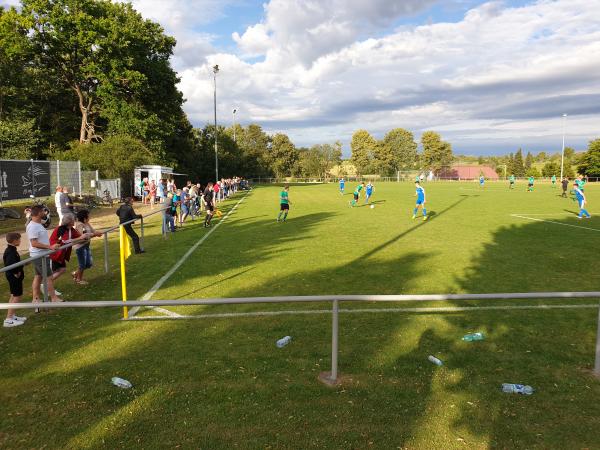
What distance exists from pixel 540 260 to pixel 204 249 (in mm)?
9427

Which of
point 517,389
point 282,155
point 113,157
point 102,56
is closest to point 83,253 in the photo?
point 517,389

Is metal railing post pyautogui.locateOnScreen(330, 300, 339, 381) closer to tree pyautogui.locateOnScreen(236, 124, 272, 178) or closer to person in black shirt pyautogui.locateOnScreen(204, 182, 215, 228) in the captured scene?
person in black shirt pyautogui.locateOnScreen(204, 182, 215, 228)

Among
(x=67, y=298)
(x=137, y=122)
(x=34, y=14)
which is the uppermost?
(x=34, y=14)

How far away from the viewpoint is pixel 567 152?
169 m

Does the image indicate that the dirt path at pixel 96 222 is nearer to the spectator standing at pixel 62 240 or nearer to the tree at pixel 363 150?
the spectator standing at pixel 62 240

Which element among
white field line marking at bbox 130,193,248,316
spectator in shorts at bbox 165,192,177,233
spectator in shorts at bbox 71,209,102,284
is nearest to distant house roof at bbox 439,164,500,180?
spectator in shorts at bbox 165,192,177,233

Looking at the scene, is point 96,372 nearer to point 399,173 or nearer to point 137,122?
point 137,122

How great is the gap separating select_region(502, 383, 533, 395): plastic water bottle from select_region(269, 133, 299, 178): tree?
9607 centimetres

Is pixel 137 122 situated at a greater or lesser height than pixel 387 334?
greater

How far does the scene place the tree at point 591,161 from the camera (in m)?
77.0

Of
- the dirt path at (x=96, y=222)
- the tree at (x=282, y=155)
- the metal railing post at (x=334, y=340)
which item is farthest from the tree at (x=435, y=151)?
the metal railing post at (x=334, y=340)

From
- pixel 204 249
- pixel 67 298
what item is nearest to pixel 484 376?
pixel 67 298

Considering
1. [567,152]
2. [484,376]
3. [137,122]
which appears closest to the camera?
[484,376]

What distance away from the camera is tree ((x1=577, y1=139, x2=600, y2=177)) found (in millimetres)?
77000
